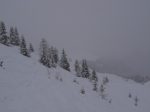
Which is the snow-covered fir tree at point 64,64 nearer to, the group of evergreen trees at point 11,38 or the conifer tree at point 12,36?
the group of evergreen trees at point 11,38

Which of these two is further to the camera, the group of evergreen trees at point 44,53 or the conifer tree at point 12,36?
the conifer tree at point 12,36

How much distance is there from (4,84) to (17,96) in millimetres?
1747

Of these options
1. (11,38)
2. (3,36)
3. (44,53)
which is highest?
(11,38)

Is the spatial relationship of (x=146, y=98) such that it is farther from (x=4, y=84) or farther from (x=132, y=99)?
(x=4, y=84)

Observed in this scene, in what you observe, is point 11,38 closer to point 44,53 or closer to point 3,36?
point 3,36

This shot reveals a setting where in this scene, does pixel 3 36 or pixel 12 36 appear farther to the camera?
pixel 12 36

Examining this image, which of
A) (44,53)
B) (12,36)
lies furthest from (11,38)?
(44,53)

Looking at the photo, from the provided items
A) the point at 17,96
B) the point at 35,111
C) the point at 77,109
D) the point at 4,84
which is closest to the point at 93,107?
the point at 77,109

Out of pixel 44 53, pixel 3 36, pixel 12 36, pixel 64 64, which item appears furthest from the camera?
pixel 12 36

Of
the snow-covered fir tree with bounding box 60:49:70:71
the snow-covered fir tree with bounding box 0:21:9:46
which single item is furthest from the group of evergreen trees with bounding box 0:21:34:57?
the snow-covered fir tree with bounding box 60:49:70:71

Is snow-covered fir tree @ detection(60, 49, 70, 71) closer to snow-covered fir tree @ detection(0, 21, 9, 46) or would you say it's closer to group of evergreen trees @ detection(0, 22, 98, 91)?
group of evergreen trees @ detection(0, 22, 98, 91)

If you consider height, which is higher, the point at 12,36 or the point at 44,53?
the point at 12,36

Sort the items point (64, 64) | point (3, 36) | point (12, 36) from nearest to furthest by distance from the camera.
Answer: point (3, 36)
point (64, 64)
point (12, 36)

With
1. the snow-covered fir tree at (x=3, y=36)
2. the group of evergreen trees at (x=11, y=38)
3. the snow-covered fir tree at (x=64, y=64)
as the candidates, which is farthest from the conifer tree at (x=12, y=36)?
the snow-covered fir tree at (x=64, y=64)
